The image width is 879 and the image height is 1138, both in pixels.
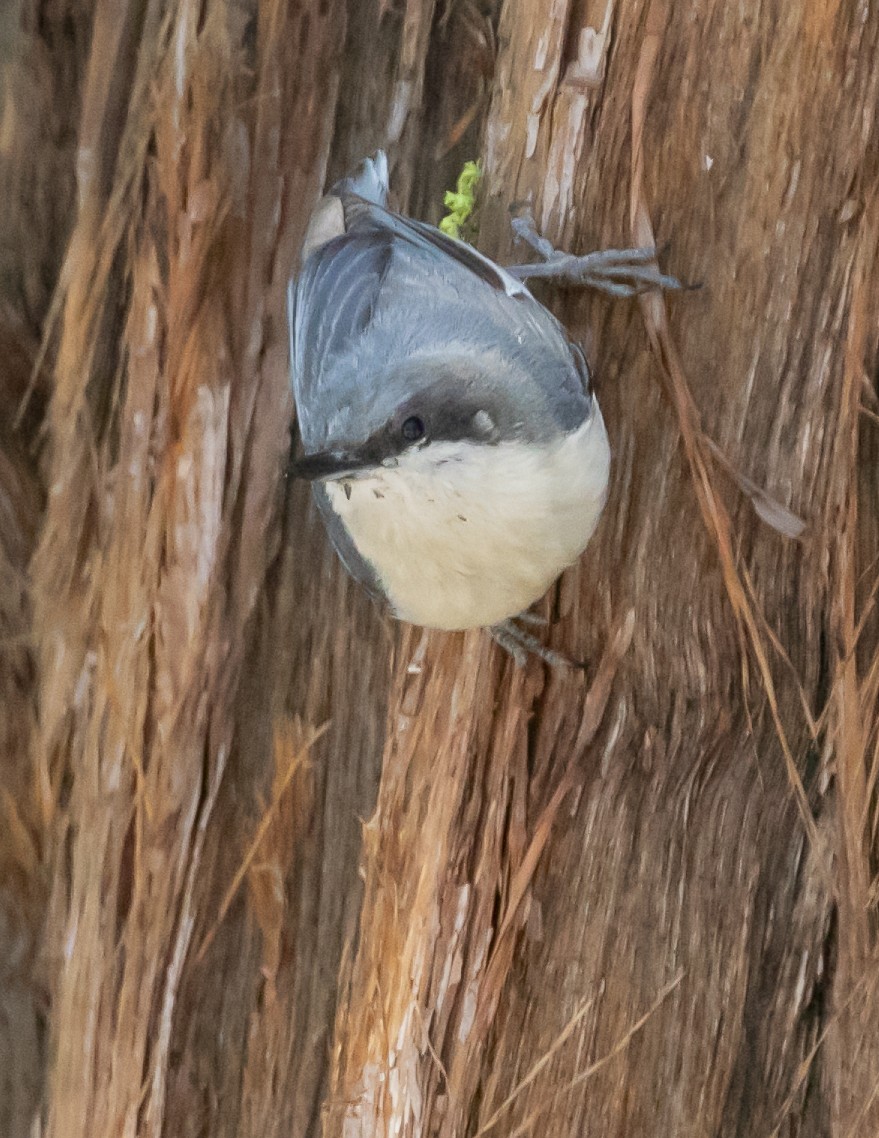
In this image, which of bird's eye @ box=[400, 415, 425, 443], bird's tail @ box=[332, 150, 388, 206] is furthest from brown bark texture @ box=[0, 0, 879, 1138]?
bird's eye @ box=[400, 415, 425, 443]

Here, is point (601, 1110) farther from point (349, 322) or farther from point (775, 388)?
point (349, 322)

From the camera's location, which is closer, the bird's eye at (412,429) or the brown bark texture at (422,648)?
the bird's eye at (412,429)

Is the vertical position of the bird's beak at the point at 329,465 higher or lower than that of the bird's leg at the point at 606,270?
lower

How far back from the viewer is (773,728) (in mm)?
1221

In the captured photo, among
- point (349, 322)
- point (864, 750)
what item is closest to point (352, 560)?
point (349, 322)

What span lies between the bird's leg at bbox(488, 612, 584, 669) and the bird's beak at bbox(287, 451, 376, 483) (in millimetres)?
432

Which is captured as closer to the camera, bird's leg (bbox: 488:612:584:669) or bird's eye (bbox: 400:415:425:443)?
bird's eye (bbox: 400:415:425:443)

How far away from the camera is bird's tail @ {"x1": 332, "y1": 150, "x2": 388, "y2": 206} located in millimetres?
1129

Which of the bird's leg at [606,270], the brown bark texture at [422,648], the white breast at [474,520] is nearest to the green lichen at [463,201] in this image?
the brown bark texture at [422,648]

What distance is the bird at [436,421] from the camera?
86 cm

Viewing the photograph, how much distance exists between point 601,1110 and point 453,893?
1.30 ft

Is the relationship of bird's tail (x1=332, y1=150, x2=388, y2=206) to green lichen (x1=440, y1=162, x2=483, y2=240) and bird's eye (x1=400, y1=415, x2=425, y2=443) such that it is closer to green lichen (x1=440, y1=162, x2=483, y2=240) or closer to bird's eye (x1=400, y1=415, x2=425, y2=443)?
green lichen (x1=440, y1=162, x2=483, y2=240)

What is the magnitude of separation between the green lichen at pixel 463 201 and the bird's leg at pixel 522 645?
1.85 ft

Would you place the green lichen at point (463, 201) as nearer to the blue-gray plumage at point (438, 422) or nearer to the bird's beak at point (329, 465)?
the blue-gray plumage at point (438, 422)
